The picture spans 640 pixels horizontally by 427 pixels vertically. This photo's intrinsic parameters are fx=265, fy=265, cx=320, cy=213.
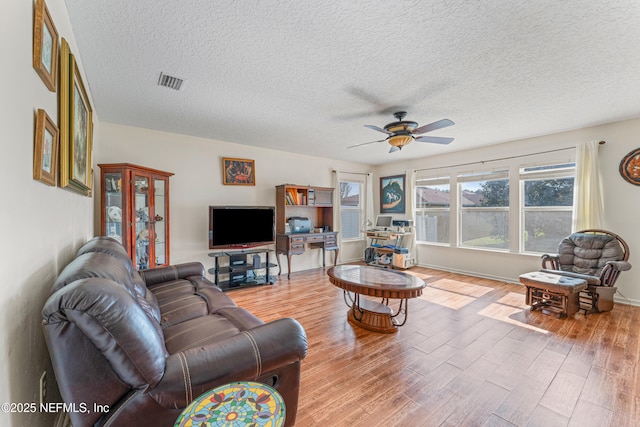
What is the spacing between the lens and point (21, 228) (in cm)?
96

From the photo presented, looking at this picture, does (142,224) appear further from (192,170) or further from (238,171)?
(238,171)

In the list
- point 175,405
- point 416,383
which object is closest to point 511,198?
point 416,383

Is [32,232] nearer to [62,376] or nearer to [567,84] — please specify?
[62,376]

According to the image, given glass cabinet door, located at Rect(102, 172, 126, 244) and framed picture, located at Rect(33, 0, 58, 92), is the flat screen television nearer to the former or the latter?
glass cabinet door, located at Rect(102, 172, 126, 244)

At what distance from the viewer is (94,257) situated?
4.60 feet

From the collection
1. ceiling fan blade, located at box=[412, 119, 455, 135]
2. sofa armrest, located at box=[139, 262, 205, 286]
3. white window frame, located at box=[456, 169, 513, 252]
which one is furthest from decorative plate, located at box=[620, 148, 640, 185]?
sofa armrest, located at box=[139, 262, 205, 286]

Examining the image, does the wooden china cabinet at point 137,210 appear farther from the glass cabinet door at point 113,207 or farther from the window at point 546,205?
the window at point 546,205

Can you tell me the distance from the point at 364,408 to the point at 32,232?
1.96m

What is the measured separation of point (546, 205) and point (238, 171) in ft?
16.7

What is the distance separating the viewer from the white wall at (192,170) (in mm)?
3676

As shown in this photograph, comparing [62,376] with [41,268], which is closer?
[62,376]

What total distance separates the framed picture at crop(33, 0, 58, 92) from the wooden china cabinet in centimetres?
212

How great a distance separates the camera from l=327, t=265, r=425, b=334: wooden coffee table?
2.49 m

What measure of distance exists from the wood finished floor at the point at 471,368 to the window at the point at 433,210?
2269 millimetres
